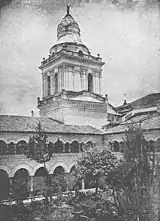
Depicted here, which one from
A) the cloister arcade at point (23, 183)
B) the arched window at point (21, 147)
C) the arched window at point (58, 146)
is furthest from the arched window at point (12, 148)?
the arched window at point (58, 146)

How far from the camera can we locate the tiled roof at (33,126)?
1203 cm

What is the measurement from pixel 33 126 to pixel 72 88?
13.9 feet

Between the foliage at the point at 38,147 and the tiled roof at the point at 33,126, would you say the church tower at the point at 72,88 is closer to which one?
the tiled roof at the point at 33,126

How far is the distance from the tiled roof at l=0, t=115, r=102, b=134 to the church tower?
89 centimetres

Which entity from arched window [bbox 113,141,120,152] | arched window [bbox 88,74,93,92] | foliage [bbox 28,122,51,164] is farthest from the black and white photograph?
arched window [bbox 88,74,93,92]

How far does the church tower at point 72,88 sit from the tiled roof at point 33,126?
34.9 inches

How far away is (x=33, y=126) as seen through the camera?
42.8ft

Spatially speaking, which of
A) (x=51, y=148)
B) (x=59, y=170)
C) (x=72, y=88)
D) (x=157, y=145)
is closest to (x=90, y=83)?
(x=72, y=88)

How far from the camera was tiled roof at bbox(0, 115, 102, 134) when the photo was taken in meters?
12.0

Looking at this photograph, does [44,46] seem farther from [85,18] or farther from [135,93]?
[135,93]

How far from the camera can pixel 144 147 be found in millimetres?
10055

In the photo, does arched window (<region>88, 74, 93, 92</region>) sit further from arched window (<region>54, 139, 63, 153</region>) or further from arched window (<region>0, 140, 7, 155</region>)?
arched window (<region>0, 140, 7, 155</region>)

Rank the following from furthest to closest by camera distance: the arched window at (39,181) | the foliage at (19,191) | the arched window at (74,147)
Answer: the arched window at (74,147)
the arched window at (39,181)
the foliage at (19,191)

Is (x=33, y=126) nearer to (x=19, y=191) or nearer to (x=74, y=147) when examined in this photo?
(x=74, y=147)
